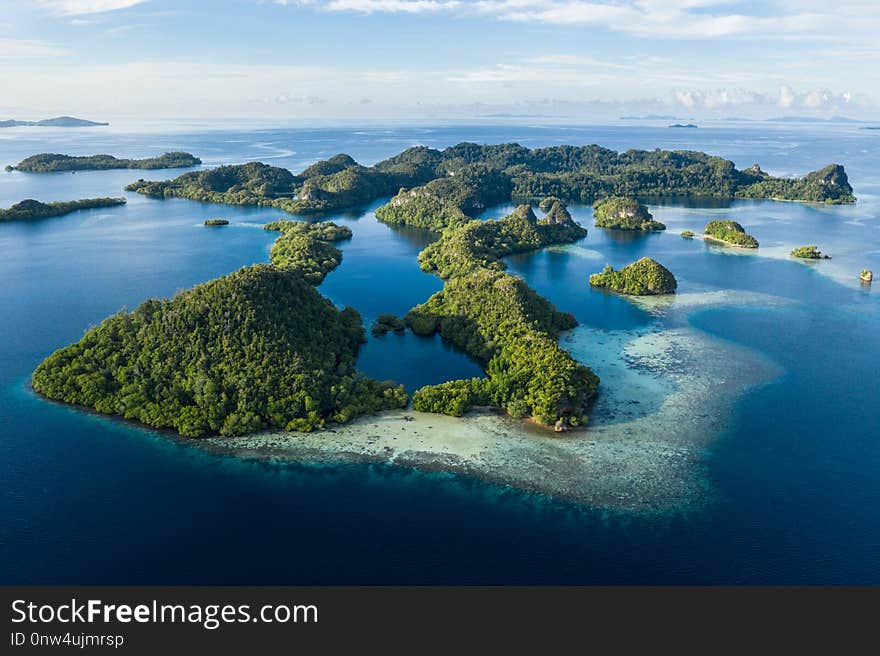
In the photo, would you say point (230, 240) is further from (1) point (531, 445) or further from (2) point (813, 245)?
(2) point (813, 245)

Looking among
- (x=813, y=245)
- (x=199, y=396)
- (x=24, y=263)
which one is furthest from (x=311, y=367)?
(x=813, y=245)

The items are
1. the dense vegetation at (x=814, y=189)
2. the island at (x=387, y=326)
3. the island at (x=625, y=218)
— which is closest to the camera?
the island at (x=387, y=326)

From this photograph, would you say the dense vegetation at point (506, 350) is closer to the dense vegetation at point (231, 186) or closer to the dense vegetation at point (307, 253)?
the dense vegetation at point (307, 253)

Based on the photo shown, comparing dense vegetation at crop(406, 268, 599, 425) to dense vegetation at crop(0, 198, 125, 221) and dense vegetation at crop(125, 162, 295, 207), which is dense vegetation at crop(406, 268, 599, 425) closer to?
dense vegetation at crop(125, 162, 295, 207)

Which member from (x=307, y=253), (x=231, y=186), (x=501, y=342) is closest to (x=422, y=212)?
(x=307, y=253)

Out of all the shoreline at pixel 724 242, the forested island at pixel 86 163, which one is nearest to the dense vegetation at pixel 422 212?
the shoreline at pixel 724 242

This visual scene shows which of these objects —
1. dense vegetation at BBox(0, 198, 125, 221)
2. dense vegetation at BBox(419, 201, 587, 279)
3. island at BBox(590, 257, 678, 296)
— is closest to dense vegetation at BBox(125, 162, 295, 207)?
dense vegetation at BBox(0, 198, 125, 221)
